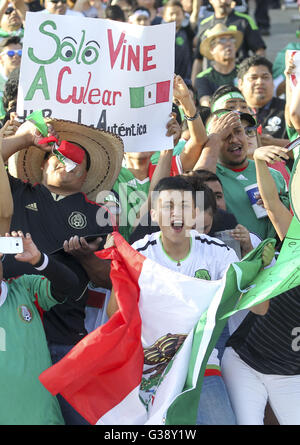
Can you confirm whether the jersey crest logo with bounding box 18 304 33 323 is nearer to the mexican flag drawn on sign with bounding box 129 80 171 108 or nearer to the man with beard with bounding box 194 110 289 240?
the man with beard with bounding box 194 110 289 240

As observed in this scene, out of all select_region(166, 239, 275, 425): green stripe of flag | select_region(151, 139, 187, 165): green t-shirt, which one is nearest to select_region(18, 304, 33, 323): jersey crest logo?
select_region(166, 239, 275, 425): green stripe of flag

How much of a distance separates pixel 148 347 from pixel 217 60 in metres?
5.26

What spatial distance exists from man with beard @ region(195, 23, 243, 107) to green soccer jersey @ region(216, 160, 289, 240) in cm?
274

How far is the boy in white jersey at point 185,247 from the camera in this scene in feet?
14.9

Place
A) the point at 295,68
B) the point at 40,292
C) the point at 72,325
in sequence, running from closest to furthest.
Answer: the point at 40,292
the point at 72,325
the point at 295,68

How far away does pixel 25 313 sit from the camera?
14.4 ft

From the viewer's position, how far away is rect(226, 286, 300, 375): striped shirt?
458 centimetres

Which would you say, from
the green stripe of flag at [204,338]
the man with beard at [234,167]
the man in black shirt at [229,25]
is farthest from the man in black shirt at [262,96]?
the green stripe of flag at [204,338]

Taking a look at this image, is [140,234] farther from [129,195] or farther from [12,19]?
[12,19]

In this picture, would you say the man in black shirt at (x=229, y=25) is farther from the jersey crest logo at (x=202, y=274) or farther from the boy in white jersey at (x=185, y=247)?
A: the jersey crest logo at (x=202, y=274)
